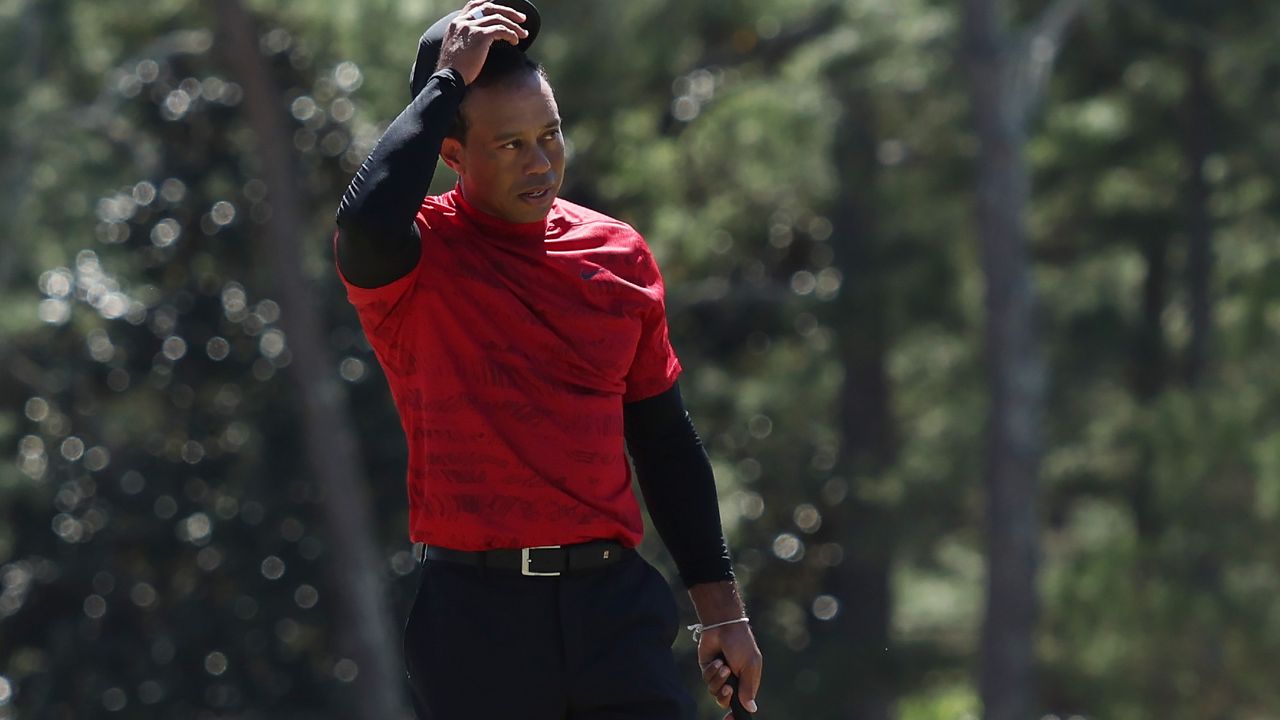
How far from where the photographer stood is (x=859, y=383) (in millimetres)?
17203

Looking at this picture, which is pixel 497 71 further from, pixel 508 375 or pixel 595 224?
pixel 508 375

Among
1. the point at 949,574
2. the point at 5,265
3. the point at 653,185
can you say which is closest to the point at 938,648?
the point at 949,574

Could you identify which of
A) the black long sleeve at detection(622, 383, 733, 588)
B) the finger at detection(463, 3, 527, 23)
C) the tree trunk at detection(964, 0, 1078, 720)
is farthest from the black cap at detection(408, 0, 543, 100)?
the tree trunk at detection(964, 0, 1078, 720)

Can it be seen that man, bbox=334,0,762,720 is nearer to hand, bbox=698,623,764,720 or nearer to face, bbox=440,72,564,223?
face, bbox=440,72,564,223

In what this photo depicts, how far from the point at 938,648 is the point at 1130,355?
327cm

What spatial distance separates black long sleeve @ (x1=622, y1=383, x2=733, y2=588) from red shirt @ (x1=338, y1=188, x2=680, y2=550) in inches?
6.4

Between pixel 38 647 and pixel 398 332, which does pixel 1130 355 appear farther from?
pixel 398 332

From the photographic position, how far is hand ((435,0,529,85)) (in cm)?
286

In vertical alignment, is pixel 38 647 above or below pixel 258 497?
below

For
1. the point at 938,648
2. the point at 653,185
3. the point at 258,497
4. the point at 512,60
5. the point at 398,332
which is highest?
the point at 653,185

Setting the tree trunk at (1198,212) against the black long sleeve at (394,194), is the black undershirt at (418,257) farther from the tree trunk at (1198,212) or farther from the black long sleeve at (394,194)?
the tree trunk at (1198,212)

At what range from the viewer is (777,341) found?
56.5ft

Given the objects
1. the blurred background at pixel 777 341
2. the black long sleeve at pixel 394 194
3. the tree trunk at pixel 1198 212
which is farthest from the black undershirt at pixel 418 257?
the tree trunk at pixel 1198 212

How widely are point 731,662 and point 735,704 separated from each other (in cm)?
8
